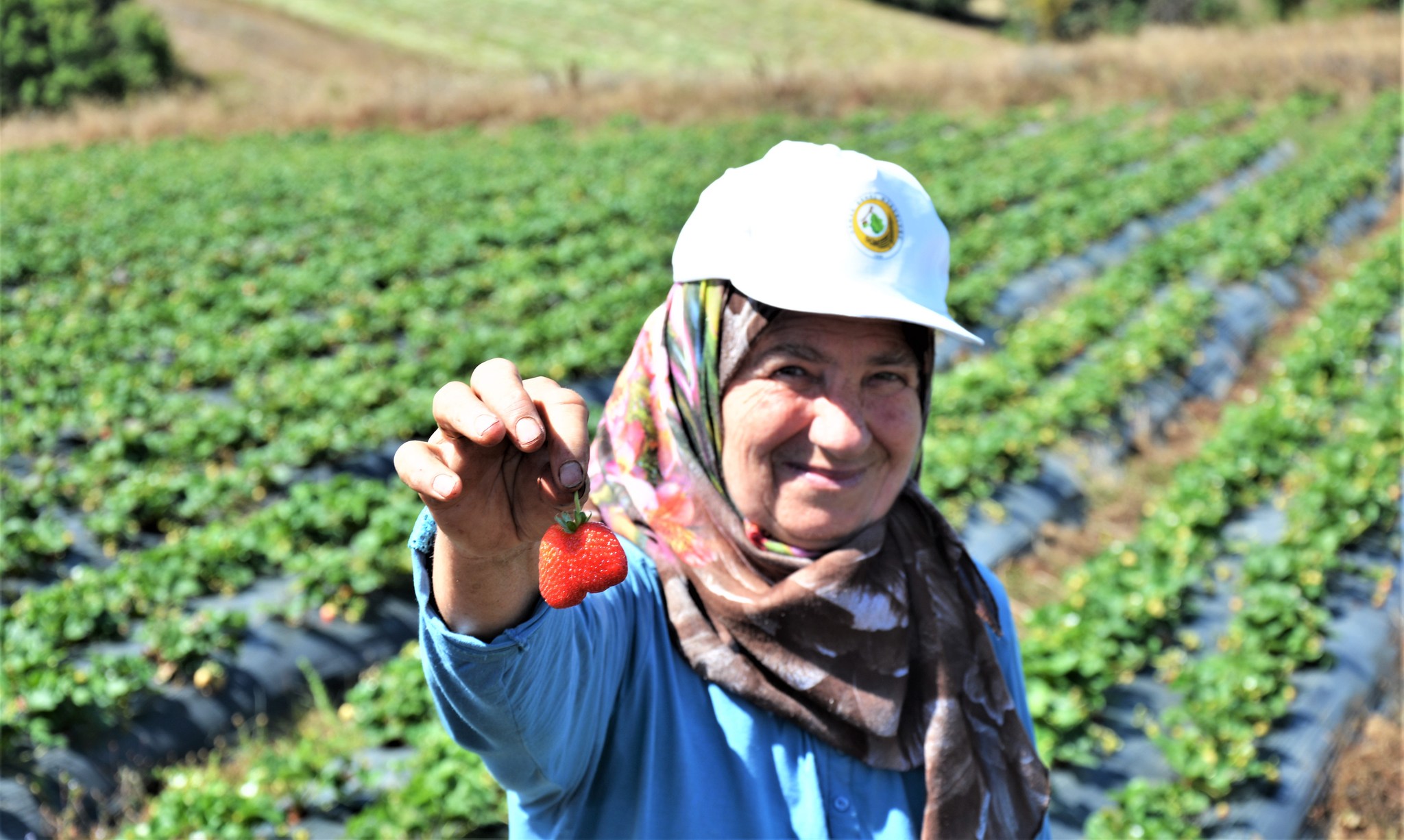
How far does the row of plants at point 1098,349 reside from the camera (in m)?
4.92

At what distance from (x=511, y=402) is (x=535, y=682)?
33cm

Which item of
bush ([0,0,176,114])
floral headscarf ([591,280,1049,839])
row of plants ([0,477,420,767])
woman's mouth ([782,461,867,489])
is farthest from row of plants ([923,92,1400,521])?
bush ([0,0,176,114])

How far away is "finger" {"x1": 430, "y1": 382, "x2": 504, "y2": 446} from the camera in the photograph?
916 mm

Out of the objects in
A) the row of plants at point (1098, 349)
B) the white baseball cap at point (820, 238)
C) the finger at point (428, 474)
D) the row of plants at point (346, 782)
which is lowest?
the row of plants at point (346, 782)

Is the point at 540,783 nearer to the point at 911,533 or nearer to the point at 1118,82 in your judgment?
the point at 911,533

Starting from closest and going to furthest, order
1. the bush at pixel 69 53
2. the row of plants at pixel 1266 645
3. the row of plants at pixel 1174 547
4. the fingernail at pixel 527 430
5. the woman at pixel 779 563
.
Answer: the fingernail at pixel 527 430, the woman at pixel 779 563, the row of plants at pixel 1266 645, the row of plants at pixel 1174 547, the bush at pixel 69 53

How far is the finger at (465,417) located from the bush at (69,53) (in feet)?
76.9

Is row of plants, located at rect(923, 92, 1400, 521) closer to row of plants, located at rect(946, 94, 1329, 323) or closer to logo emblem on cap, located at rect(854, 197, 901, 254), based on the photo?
row of plants, located at rect(946, 94, 1329, 323)

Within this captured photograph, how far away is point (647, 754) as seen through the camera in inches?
52.2

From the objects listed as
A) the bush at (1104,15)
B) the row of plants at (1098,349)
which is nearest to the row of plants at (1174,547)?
the row of plants at (1098,349)

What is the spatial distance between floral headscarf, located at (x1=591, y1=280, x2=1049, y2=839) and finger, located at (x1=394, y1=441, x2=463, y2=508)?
1.75ft

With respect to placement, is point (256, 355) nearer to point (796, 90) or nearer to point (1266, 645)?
point (1266, 645)

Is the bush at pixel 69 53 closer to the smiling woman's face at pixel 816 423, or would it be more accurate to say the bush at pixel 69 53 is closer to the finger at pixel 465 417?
the smiling woman's face at pixel 816 423

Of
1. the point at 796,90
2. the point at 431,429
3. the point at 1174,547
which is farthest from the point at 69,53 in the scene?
the point at 1174,547
